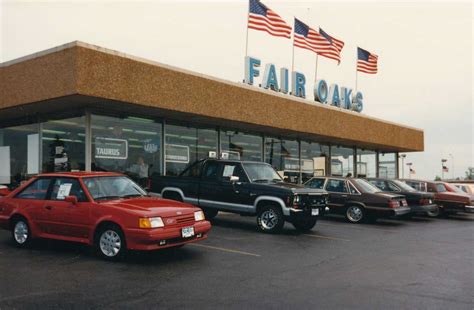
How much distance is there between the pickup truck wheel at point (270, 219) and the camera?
12.0 m

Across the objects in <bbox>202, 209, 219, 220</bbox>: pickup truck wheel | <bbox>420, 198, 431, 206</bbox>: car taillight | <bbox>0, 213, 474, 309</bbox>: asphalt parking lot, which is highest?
<bbox>420, 198, 431, 206</bbox>: car taillight

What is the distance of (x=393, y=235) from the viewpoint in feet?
41.9

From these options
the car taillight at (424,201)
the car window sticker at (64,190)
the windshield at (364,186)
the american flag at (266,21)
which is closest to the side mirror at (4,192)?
the car window sticker at (64,190)

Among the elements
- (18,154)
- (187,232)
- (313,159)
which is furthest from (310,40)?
(187,232)

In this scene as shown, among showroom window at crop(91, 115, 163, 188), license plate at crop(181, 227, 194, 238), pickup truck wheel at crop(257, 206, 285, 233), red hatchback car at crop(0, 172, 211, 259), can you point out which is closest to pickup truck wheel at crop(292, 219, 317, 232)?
pickup truck wheel at crop(257, 206, 285, 233)

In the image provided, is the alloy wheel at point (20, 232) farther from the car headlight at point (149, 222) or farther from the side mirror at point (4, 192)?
the side mirror at point (4, 192)

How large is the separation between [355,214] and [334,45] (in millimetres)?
11392

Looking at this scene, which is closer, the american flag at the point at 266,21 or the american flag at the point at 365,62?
the american flag at the point at 266,21

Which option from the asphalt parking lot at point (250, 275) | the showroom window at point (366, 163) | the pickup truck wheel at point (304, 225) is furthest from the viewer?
the showroom window at point (366, 163)

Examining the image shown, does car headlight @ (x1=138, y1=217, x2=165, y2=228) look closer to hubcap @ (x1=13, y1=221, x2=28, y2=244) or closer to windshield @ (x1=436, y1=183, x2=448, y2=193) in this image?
hubcap @ (x1=13, y1=221, x2=28, y2=244)

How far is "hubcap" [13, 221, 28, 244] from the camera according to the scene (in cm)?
920

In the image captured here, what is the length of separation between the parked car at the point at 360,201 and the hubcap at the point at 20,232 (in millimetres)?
10341

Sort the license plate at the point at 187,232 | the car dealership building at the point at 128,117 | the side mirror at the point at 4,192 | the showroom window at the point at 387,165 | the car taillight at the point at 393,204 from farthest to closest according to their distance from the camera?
1. the showroom window at the point at 387,165
2. the car taillight at the point at 393,204
3. the car dealership building at the point at 128,117
4. the side mirror at the point at 4,192
5. the license plate at the point at 187,232

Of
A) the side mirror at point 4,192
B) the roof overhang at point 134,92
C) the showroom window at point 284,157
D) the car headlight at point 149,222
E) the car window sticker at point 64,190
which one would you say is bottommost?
the car headlight at point 149,222
